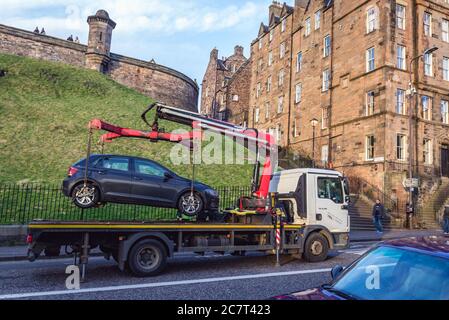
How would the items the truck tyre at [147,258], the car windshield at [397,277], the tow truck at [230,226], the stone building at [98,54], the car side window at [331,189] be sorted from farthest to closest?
the stone building at [98,54] < the car side window at [331,189] < the truck tyre at [147,258] < the tow truck at [230,226] < the car windshield at [397,277]

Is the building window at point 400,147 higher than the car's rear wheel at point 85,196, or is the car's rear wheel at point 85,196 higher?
the building window at point 400,147

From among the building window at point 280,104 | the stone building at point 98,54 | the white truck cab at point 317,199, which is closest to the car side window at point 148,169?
the white truck cab at point 317,199

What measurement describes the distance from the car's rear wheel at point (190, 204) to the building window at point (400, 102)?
70.1 feet

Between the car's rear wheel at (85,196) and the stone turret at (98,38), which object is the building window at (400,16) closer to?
the stone turret at (98,38)

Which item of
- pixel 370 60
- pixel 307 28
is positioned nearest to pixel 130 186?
pixel 370 60

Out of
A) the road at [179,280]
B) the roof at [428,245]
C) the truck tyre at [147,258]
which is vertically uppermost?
the roof at [428,245]

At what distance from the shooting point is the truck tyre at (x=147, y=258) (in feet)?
25.1

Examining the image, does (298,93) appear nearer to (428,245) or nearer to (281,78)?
(281,78)

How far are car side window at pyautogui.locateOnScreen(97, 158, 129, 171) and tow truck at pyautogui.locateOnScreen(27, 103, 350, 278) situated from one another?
68 cm

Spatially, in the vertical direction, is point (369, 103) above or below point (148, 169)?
above

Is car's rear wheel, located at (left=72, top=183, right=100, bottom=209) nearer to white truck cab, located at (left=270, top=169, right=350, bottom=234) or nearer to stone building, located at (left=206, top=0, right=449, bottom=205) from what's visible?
white truck cab, located at (left=270, top=169, right=350, bottom=234)

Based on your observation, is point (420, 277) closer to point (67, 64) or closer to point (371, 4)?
point (371, 4)

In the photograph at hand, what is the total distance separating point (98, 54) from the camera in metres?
34.8

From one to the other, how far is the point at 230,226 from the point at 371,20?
83.5 feet
